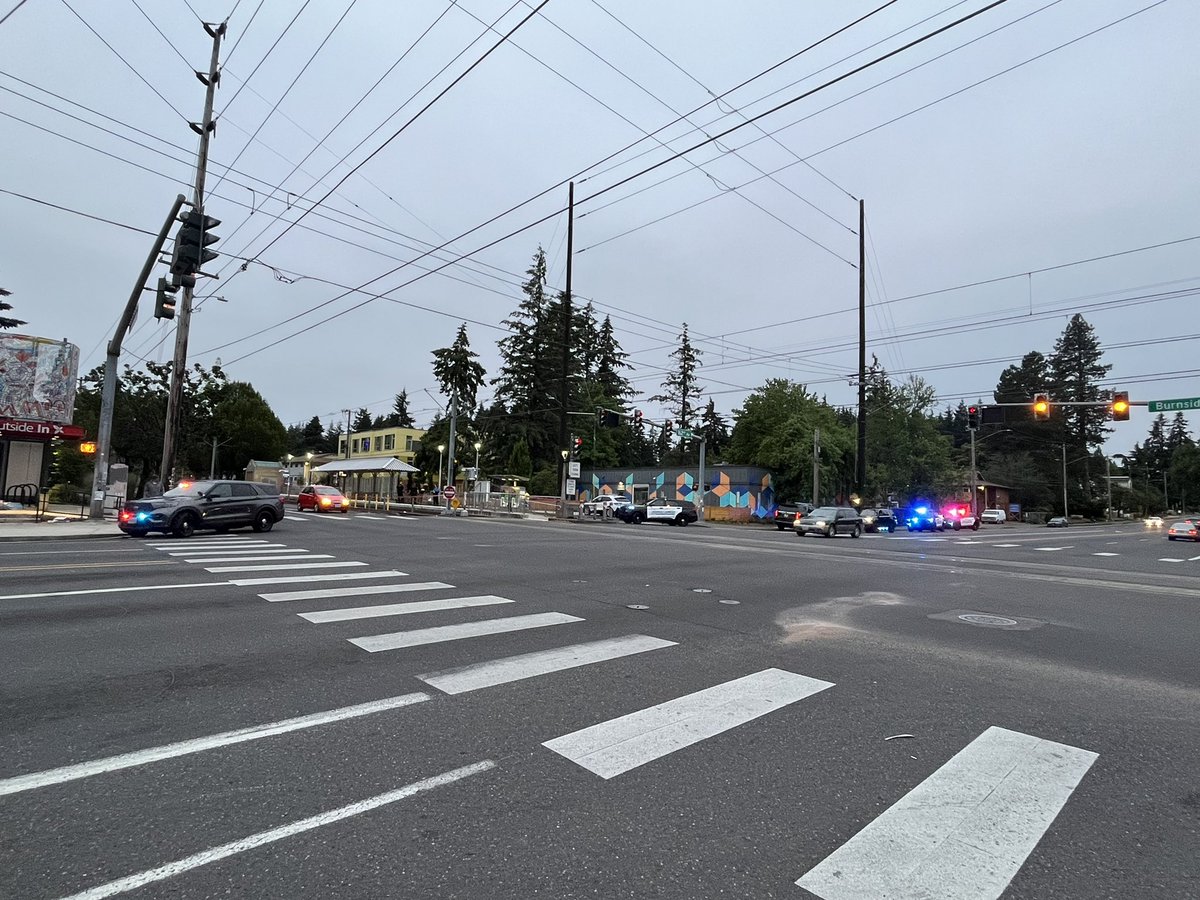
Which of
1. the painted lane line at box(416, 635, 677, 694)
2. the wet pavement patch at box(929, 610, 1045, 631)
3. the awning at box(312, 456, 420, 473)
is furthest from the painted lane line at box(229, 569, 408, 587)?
the awning at box(312, 456, 420, 473)

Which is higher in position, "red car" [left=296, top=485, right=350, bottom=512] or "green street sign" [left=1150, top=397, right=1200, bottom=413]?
"green street sign" [left=1150, top=397, right=1200, bottom=413]

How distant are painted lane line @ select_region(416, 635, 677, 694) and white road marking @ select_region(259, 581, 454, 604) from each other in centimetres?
373

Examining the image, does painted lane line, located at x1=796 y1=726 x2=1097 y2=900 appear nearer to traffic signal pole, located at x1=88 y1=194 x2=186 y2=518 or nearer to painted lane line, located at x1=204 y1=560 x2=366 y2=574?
painted lane line, located at x1=204 y1=560 x2=366 y2=574

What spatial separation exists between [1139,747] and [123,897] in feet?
17.6

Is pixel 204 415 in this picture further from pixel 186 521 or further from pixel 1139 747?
pixel 1139 747

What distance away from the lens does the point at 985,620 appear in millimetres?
8031

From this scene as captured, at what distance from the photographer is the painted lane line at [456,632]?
5.98 m

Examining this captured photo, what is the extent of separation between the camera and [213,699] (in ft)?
14.6

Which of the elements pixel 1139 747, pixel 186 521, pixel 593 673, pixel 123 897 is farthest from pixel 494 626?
pixel 186 521

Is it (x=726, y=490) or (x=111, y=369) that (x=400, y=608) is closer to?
(x=111, y=369)

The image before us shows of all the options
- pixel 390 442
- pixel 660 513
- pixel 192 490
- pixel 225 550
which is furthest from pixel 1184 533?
pixel 390 442

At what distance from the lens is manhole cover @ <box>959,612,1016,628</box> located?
7839 mm

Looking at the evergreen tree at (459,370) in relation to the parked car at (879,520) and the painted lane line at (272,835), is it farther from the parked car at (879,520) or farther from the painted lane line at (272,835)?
the painted lane line at (272,835)

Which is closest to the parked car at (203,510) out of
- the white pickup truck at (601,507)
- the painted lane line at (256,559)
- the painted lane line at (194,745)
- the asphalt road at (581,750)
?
the painted lane line at (256,559)
